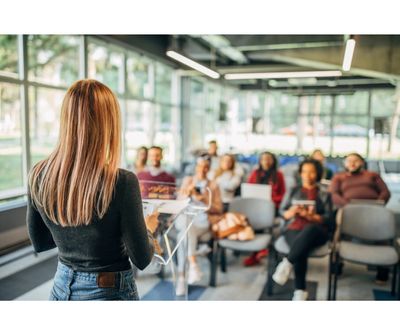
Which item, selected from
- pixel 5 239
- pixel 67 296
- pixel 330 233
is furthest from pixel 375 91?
pixel 67 296

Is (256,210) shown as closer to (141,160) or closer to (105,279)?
(141,160)

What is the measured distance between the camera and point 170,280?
11.8 feet

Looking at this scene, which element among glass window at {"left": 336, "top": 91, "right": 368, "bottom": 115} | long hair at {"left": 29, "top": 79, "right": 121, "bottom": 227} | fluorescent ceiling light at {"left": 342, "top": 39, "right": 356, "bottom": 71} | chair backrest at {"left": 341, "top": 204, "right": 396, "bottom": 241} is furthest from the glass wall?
glass window at {"left": 336, "top": 91, "right": 368, "bottom": 115}

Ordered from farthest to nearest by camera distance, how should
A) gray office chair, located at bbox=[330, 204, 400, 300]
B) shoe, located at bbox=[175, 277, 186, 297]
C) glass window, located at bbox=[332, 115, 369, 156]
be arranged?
glass window, located at bbox=[332, 115, 369, 156] < gray office chair, located at bbox=[330, 204, 400, 300] < shoe, located at bbox=[175, 277, 186, 297]

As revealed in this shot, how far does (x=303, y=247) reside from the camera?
3615 millimetres

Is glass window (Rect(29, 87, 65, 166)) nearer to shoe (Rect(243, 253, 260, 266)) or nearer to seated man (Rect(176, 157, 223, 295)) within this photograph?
seated man (Rect(176, 157, 223, 295))

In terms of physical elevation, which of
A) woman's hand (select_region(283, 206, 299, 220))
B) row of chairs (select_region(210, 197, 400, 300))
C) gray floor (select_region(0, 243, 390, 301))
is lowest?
gray floor (select_region(0, 243, 390, 301))

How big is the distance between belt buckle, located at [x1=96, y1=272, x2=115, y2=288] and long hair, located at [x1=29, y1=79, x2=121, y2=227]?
0.24 meters

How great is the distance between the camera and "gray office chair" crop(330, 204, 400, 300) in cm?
359

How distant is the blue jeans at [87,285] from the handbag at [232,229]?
2368 mm

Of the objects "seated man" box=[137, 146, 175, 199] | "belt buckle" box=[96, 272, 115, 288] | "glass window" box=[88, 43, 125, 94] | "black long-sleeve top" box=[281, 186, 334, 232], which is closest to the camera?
"belt buckle" box=[96, 272, 115, 288]

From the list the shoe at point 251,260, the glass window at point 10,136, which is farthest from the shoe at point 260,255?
→ the glass window at point 10,136

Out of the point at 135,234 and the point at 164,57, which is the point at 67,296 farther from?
the point at 164,57
